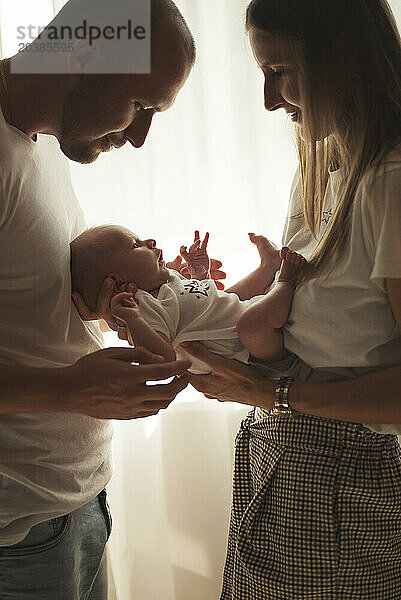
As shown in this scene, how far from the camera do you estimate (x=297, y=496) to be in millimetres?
1195

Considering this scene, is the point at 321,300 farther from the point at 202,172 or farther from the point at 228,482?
the point at 228,482

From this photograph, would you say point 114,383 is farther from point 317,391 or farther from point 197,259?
point 197,259

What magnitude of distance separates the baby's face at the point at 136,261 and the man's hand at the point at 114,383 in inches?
8.7

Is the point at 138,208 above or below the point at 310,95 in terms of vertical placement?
below

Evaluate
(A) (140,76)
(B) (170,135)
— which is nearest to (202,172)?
(B) (170,135)

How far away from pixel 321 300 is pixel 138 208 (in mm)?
775

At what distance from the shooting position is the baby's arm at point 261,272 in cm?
137

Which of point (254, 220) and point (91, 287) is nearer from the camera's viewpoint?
point (91, 287)

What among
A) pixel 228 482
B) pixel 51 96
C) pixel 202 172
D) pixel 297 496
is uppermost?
pixel 51 96

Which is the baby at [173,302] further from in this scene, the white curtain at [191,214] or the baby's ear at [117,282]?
the white curtain at [191,214]

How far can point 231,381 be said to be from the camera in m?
1.24

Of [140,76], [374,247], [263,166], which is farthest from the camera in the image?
[263,166]

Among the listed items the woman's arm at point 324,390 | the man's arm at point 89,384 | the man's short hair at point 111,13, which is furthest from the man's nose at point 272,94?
the man's arm at point 89,384

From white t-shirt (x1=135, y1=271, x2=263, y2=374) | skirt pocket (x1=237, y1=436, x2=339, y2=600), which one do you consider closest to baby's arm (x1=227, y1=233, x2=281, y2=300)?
white t-shirt (x1=135, y1=271, x2=263, y2=374)
